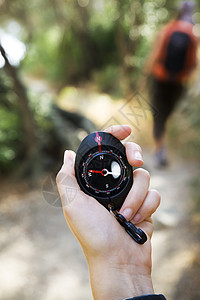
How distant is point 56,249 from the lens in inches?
105

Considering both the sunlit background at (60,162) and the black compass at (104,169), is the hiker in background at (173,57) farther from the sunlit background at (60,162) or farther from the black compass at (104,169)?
the black compass at (104,169)

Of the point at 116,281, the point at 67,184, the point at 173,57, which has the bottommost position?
the point at 116,281

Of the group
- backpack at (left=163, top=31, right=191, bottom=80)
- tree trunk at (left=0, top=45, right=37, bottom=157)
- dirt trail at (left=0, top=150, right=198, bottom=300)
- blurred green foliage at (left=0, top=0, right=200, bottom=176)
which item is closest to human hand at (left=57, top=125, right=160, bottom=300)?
dirt trail at (left=0, top=150, right=198, bottom=300)

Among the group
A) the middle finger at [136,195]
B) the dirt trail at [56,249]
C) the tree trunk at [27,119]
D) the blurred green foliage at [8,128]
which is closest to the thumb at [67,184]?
the middle finger at [136,195]

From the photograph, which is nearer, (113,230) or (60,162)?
(113,230)

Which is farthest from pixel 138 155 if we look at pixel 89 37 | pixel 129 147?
pixel 89 37

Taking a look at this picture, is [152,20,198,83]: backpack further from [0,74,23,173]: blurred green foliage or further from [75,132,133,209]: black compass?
[0,74,23,173]: blurred green foliage

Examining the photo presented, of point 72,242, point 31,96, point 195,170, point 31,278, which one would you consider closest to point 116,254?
point 31,278

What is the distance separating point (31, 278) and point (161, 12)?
539 cm

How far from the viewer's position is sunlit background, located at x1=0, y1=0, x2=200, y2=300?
2217 millimetres

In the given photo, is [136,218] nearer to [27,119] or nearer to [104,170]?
[104,170]

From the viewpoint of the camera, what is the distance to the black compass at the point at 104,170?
37.4 inches

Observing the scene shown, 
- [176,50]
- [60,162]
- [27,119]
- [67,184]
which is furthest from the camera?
[27,119]

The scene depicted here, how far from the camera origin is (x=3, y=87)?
4250mm
